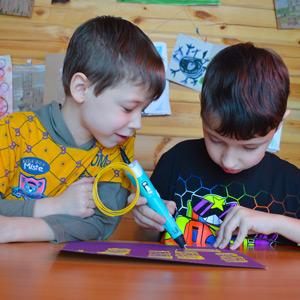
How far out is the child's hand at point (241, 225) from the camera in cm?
73

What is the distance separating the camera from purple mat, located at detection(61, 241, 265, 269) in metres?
0.55

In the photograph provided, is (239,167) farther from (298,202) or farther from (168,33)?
(168,33)

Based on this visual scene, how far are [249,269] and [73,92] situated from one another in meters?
0.47

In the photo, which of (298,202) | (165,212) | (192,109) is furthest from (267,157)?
(192,109)

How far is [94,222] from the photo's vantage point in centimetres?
81

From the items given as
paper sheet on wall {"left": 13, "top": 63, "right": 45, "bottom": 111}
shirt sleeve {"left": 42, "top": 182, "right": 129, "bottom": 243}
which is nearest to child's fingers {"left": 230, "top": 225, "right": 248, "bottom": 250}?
shirt sleeve {"left": 42, "top": 182, "right": 129, "bottom": 243}

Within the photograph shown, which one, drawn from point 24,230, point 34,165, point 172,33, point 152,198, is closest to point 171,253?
point 152,198

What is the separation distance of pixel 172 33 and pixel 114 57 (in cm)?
A: 68

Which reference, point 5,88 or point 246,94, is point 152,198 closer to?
point 246,94

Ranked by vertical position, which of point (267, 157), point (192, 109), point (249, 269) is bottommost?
point (249, 269)

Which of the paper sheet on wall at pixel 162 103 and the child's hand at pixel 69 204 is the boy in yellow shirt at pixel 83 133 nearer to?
the child's hand at pixel 69 204

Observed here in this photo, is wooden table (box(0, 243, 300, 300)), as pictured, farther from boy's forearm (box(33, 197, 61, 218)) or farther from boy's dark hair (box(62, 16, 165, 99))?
boy's dark hair (box(62, 16, 165, 99))

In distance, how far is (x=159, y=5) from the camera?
1.42 meters

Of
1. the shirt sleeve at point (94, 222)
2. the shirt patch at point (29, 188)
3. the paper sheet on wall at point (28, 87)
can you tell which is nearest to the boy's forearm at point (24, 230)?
the shirt sleeve at point (94, 222)
